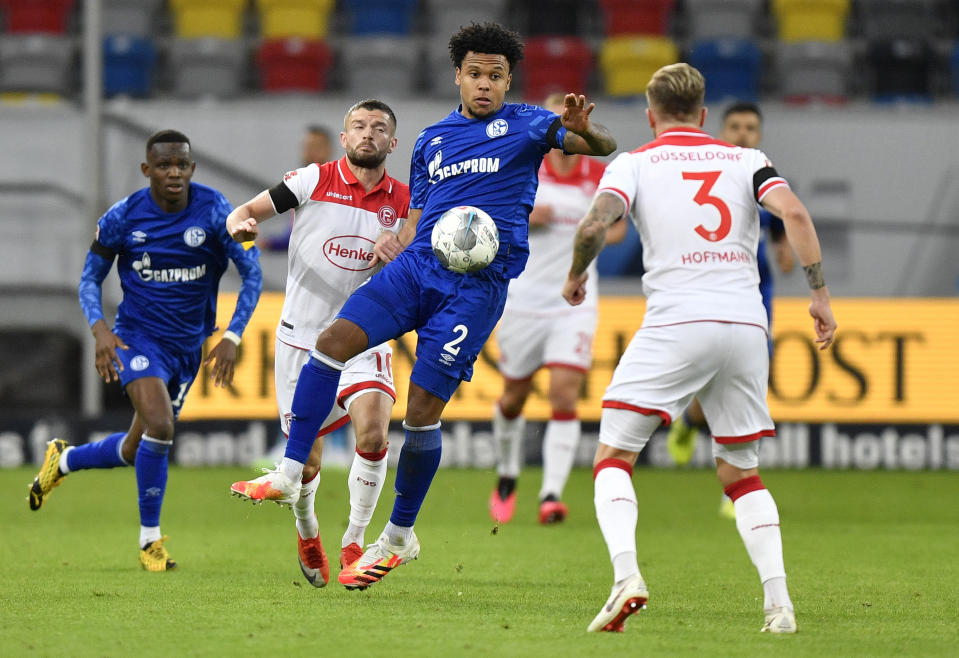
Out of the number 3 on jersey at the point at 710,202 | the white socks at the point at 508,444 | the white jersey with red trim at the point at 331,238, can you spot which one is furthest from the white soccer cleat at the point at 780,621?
the white socks at the point at 508,444

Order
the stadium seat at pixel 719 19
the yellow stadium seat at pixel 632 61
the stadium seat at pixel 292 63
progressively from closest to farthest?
the yellow stadium seat at pixel 632 61 → the stadium seat at pixel 292 63 → the stadium seat at pixel 719 19

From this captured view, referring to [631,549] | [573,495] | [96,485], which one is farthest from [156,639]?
[96,485]

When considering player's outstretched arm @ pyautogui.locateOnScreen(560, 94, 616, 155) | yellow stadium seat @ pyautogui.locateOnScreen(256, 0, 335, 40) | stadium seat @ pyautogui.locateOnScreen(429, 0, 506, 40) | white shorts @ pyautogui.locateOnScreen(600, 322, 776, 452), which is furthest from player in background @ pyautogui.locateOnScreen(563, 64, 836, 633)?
yellow stadium seat @ pyautogui.locateOnScreen(256, 0, 335, 40)

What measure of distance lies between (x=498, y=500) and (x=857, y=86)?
31.9 ft

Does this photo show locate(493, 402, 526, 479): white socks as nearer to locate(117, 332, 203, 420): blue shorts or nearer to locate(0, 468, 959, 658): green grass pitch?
locate(0, 468, 959, 658): green grass pitch

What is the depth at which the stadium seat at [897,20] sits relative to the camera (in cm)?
1734

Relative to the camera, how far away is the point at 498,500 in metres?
9.50

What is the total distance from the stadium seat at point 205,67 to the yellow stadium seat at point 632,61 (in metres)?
4.35

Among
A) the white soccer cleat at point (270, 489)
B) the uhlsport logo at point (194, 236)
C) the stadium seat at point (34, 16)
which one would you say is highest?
the stadium seat at point (34, 16)

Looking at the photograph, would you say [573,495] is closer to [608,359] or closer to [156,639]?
[608,359]

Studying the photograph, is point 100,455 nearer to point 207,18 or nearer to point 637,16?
point 207,18

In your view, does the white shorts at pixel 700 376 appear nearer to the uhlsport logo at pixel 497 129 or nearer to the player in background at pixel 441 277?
the player in background at pixel 441 277

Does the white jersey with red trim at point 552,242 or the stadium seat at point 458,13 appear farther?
the stadium seat at point 458,13

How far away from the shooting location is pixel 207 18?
1725cm
